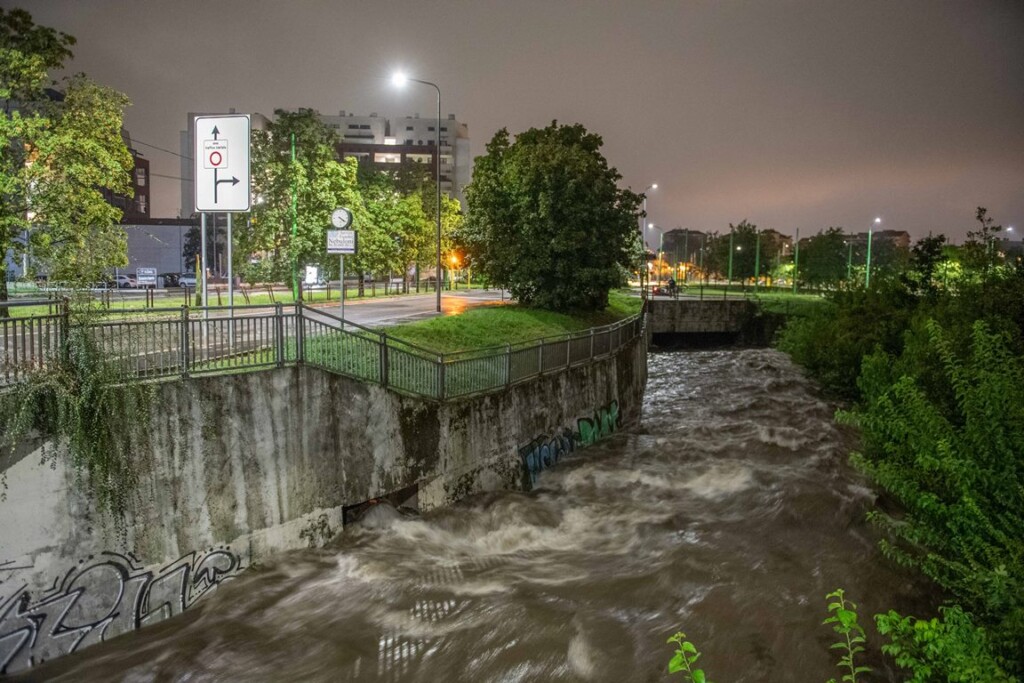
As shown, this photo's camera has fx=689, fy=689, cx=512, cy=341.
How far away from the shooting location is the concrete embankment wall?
7457 millimetres

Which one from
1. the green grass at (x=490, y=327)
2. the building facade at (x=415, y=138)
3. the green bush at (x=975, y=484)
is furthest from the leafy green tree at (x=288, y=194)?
the building facade at (x=415, y=138)

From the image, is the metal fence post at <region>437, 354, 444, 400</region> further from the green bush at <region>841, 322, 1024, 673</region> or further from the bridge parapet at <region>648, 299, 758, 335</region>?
the bridge parapet at <region>648, 299, 758, 335</region>

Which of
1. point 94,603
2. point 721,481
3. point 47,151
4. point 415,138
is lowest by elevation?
point 721,481

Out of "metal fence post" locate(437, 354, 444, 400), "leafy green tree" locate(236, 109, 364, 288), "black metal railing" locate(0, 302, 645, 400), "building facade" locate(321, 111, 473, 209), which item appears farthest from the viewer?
"building facade" locate(321, 111, 473, 209)

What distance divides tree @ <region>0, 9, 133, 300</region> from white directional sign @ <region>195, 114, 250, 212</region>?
14.1 ft

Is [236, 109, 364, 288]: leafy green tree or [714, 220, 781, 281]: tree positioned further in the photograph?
[714, 220, 781, 281]: tree

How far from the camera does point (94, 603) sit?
791cm

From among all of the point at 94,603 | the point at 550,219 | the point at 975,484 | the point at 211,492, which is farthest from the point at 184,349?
the point at 550,219

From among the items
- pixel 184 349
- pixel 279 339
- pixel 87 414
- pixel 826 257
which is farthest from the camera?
pixel 826 257

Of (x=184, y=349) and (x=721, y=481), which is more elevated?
(x=184, y=349)

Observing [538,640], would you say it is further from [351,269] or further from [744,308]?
[744,308]

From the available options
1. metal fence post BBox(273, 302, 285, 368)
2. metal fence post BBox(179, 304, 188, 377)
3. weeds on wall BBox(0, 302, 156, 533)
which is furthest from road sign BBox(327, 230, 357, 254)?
weeds on wall BBox(0, 302, 156, 533)

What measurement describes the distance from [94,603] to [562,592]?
6.00m

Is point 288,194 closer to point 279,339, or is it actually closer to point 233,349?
point 279,339
